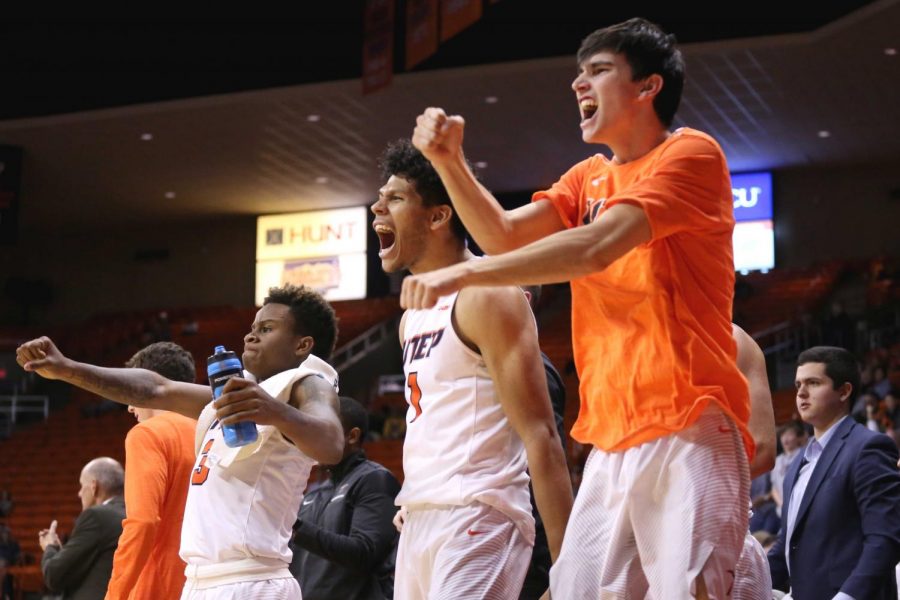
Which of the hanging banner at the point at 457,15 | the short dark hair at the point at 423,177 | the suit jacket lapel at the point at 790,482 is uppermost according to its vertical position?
the hanging banner at the point at 457,15

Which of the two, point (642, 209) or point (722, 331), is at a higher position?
point (642, 209)

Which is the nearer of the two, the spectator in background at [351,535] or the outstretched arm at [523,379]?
the outstretched arm at [523,379]

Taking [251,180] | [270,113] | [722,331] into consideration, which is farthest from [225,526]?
[251,180]

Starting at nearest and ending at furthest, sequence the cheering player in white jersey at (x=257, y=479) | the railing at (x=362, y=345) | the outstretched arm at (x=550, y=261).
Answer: the outstretched arm at (x=550, y=261)
the cheering player in white jersey at (x=257, y=479)
the railing at (x=362, y=345)

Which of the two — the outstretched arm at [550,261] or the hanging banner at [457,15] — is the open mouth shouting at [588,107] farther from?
the hanging banner at [457,15]

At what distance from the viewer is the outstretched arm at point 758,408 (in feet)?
11.7

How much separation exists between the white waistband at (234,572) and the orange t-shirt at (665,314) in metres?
1.39

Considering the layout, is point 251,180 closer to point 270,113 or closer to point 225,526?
point 270,113

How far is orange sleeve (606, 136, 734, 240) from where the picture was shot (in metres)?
2.59

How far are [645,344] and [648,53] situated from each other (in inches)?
29.2

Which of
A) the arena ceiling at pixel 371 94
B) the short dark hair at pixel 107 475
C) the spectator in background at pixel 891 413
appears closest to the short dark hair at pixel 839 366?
the short dark hair at pixel 107 475

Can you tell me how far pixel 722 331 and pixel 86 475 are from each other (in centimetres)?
416

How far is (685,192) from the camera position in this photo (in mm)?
2670

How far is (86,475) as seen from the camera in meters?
6.01
